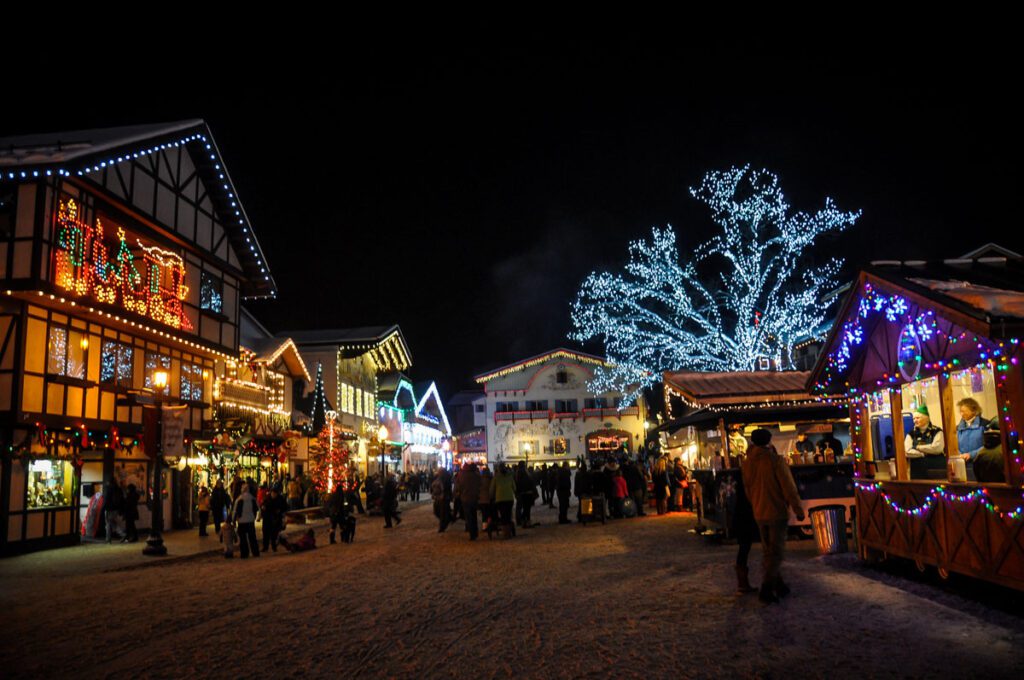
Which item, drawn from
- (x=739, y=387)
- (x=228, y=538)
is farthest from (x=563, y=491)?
(x=228, y=538)

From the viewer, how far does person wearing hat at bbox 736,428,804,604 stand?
26.5ft

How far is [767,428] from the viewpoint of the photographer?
694 inches

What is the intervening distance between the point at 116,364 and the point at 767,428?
16735 millimetres

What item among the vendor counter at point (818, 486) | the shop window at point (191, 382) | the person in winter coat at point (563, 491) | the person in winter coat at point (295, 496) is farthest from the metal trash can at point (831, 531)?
the shop window at point (191, 382)

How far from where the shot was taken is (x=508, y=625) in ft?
25.0

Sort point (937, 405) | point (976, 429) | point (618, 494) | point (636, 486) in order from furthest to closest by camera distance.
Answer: point (636, 486), point (618, 494), point (937, 405), point (976, 429)

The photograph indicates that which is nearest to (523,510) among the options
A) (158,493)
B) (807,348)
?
(158,493)

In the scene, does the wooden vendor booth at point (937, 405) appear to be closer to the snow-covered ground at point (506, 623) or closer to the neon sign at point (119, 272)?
the snow-covered ground at point (506, 623)

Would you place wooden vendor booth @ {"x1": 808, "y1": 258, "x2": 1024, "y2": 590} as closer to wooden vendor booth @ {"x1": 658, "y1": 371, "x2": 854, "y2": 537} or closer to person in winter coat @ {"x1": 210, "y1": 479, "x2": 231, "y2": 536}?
wooden vendor booth @ {"x1": 658, "y1": 371, "x2": 854, "y2": 537}

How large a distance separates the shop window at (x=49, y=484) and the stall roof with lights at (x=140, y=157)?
680 cm

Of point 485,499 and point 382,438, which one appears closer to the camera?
point 485,499

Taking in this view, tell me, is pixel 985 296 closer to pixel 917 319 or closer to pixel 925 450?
pixel 917 319

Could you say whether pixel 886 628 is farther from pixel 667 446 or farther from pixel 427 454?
pixel 427 454

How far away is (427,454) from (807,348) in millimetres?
38667
